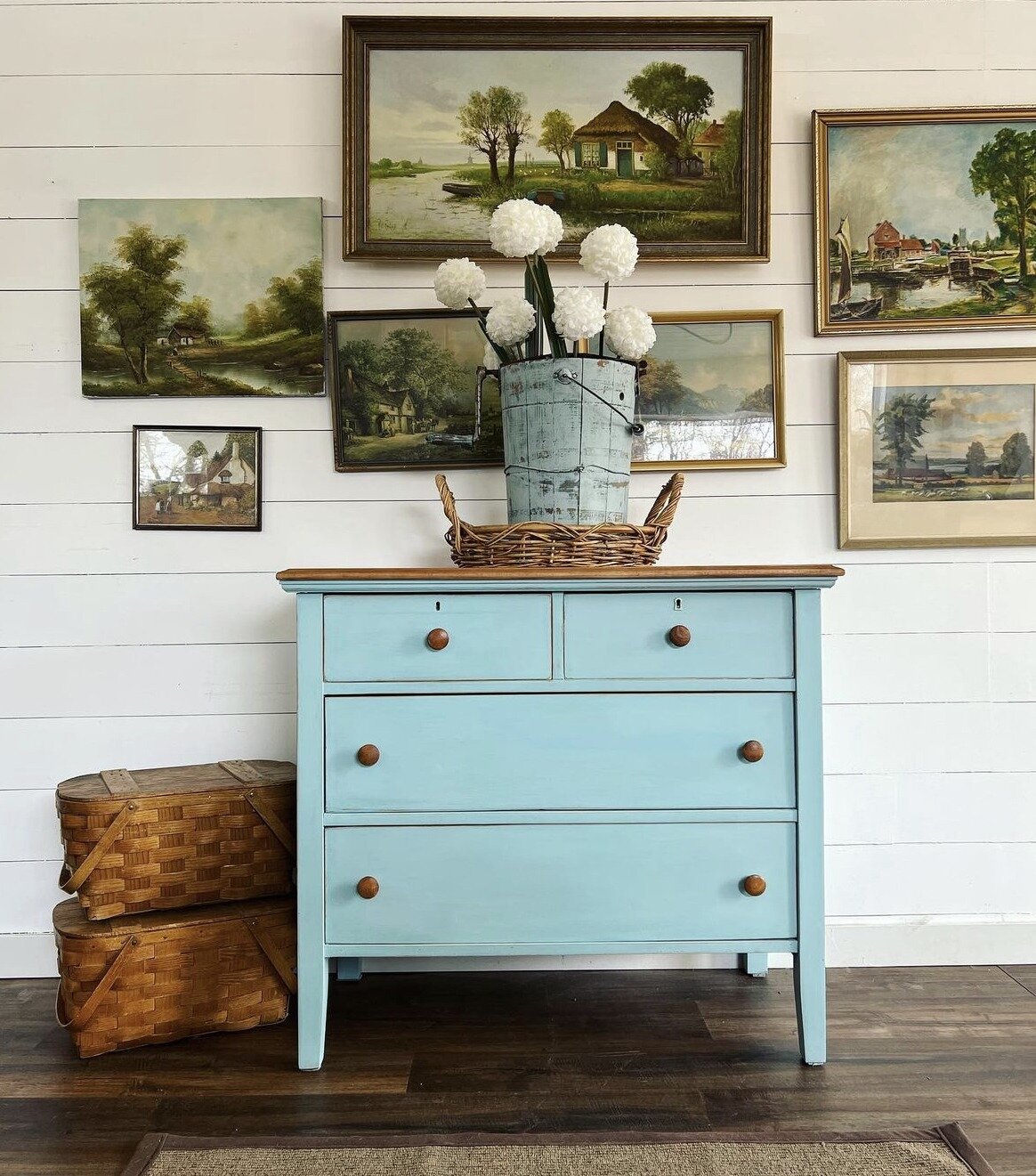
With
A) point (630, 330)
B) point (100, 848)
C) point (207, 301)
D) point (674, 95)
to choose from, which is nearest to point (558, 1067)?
point (100, 848)

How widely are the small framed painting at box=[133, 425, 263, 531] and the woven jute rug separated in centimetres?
130

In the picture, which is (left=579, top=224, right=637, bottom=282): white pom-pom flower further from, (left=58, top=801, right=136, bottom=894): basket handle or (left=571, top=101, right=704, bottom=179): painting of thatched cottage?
(left=58, top=801, right=136, bottom=894): basket handle

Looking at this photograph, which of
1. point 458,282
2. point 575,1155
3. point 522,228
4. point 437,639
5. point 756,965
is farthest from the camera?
point 756,965

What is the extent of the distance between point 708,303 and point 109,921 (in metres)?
1.94

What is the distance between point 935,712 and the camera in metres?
2.27

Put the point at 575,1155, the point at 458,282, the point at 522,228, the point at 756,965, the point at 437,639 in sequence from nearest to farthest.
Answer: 1. the point at 575,1155
2. the point at 437,639
3. the point at 522,228
4. the point at 458,282
5. the point at 756,965

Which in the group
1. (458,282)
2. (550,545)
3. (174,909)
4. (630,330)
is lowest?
(174,909)

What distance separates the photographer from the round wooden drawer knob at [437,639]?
5.62 ft

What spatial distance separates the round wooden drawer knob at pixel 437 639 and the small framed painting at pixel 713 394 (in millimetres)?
791

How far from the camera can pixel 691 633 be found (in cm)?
174

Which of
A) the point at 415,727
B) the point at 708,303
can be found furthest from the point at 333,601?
the point at 708,303

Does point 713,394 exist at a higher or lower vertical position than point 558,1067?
higher

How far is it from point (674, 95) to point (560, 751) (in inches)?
63.1

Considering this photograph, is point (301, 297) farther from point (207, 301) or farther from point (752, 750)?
point (752, 750)
